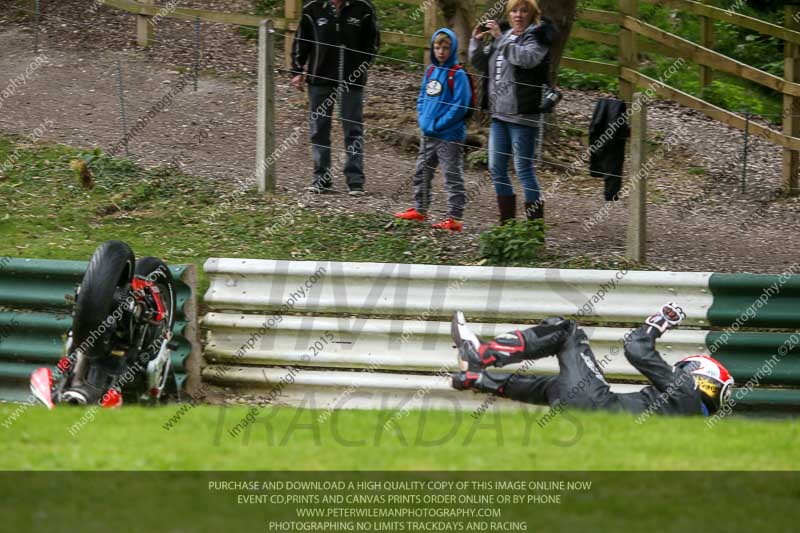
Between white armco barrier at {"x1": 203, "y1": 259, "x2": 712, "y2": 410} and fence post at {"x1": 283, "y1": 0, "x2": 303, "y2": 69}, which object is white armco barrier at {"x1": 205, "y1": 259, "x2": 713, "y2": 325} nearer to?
white armco barrier at {"x1": 203, "y1": 259, "x2": 712, "y2": 410}

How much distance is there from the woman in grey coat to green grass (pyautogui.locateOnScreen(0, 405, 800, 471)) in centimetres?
396

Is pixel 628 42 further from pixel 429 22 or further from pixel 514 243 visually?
pixel 514 243

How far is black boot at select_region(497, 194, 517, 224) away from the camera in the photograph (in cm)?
1080

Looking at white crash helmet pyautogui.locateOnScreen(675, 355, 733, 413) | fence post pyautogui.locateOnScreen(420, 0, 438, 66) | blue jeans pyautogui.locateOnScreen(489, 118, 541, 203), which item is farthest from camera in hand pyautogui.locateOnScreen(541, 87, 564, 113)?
fence post pyautogui.locateOnScreen(420, 0, 438, 66)

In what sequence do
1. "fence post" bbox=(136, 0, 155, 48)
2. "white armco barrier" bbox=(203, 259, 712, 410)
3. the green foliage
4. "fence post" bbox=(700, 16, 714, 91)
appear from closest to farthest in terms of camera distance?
1. "white armco barrier" bbox=(203, 259, 712, 410)
2. the green foliage
3. "fence post" bbox=(700, 16, 714, 91)
4. "fence post" bbox=(136, 0, 155, 48)

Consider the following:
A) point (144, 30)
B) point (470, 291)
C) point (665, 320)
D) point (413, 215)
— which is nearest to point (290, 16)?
point (144, 30)

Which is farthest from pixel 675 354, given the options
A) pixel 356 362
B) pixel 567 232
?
pixel 567 232

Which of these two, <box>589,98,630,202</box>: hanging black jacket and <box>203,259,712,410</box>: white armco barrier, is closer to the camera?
<box>203,259,712,410</box>: white armco barrier

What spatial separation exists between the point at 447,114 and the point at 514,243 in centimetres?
159

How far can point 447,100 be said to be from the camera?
11211mm
